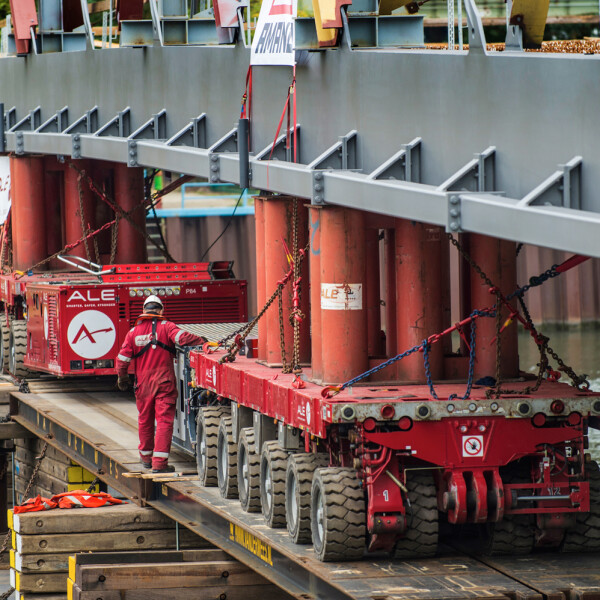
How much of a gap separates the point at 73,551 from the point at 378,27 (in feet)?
21.6

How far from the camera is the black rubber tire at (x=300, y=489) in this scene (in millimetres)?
13391

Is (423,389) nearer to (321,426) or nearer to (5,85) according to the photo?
(321,426)

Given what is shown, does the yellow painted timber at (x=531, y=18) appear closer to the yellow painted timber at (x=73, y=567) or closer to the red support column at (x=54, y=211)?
the yellow painted timber at (x=73, y=567)

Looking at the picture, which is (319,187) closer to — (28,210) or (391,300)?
(391,300)

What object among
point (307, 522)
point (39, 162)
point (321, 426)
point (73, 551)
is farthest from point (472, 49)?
point (39, 162)

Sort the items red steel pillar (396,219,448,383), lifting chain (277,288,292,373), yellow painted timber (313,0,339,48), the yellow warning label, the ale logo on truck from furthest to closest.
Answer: the ale logo on truck, lifting chain (277,288,292,373), yellow painted timber (313,0,339,48), red steel pillar (396,219,448,383), the yellow warning label

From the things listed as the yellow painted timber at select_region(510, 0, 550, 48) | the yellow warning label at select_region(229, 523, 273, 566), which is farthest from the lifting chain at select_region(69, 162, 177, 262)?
the yellow painted timber at select_region(510, 0, 550, 48)

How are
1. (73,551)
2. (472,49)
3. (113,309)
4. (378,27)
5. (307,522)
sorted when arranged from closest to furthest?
(472,49), (307,522), (378,27), (73,551), (113,309)

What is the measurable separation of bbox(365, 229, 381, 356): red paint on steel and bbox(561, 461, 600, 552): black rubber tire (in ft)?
9.87

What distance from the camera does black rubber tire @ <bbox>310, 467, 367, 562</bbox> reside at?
12.6 m

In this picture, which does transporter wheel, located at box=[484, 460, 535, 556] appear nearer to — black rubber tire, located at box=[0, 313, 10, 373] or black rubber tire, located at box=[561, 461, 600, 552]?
black rubber tire, located at box=[561, 461, 600, 552]

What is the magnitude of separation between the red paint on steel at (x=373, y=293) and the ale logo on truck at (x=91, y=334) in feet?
24.0

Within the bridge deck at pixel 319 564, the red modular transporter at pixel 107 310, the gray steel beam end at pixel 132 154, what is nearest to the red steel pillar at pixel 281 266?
the bridge deck at pixel 319 564

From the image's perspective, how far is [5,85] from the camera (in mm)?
28234
